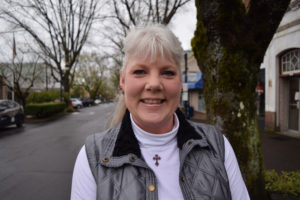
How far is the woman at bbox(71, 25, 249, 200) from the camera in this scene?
1325 millimetres

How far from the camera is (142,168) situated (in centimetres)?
137

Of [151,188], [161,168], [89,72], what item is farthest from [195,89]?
[89,72]

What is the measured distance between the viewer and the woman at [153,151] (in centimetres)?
133

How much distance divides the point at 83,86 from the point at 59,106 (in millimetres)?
35509

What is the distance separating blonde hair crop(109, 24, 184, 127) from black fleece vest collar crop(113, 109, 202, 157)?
46 centimetres

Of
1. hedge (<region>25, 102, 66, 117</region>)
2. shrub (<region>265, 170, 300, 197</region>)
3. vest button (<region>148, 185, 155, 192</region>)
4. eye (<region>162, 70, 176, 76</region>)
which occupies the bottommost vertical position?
shrub (<region>265, 170, 300, 197</region>)

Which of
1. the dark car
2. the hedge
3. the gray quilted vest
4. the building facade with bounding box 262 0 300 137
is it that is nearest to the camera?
the gray quilted vest

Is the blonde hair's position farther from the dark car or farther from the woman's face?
the dark car

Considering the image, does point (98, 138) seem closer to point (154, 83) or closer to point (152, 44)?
point (154, 83)

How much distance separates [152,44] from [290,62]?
33.3 feet

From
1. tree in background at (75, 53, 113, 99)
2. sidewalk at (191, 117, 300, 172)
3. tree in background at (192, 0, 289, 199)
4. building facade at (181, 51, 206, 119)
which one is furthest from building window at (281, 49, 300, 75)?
tree in background at (75, 53, 113, 99)

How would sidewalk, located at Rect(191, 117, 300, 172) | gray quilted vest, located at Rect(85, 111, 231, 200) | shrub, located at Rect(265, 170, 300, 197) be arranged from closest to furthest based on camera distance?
gray quilted vest, located at Rect(85, 111, 231, 200)
shrub, located at Rect(265, 170, 300, 197)
sidewalk, located at Rect(191, 117, 300, 172)

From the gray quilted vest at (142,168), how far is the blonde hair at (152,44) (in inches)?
20.8

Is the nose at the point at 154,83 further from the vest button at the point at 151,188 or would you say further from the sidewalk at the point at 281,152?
the sidewalk at the point at 281,152
